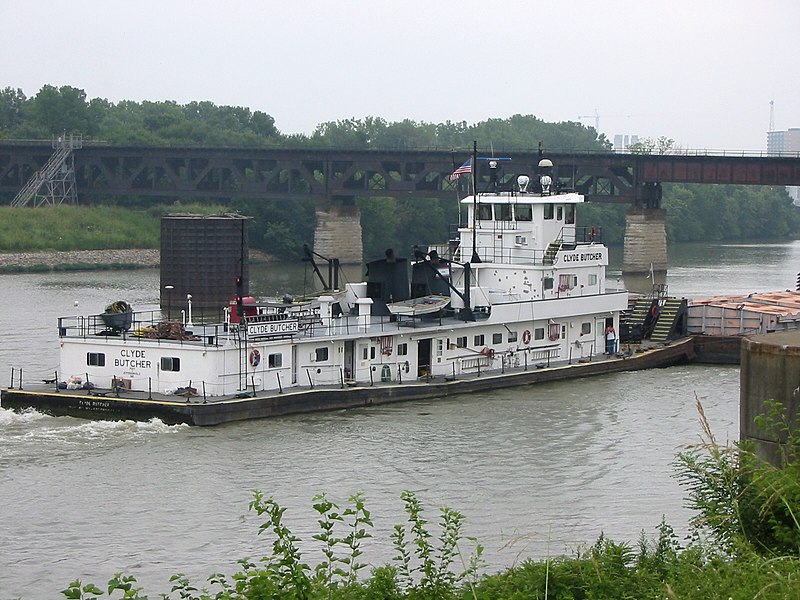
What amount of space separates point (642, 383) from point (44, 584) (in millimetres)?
24920

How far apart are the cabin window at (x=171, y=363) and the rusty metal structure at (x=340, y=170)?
6227 cm

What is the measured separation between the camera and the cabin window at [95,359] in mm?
36250

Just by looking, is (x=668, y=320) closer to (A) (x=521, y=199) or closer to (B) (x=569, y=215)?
(B) (x=569, y=215)

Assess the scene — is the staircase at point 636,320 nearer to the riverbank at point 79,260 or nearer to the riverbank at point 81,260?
the riverbank at point 81,260

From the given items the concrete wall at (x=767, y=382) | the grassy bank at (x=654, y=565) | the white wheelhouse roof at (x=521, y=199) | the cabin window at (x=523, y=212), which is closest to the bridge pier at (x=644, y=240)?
the white wheelhouse roof at (x=521, y=199)

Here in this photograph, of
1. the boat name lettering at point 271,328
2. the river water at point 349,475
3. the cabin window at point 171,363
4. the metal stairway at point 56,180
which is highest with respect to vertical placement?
the metal stairway at point 56,180

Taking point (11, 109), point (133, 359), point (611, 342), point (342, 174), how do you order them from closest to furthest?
point (133, 359)
point (611, 342)
point (342, 174)
point (11, 109)

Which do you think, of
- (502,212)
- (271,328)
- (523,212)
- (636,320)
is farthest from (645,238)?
(271,328)

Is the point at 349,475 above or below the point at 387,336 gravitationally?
below

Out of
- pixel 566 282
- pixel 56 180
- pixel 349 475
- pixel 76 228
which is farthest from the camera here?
pixel 56 180

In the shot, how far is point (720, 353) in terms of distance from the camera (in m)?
49.2

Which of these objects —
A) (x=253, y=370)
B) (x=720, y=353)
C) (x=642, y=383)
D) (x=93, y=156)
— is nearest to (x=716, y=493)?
(x=253, y=370)

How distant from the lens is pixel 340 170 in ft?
378

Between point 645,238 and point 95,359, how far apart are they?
234 feet
